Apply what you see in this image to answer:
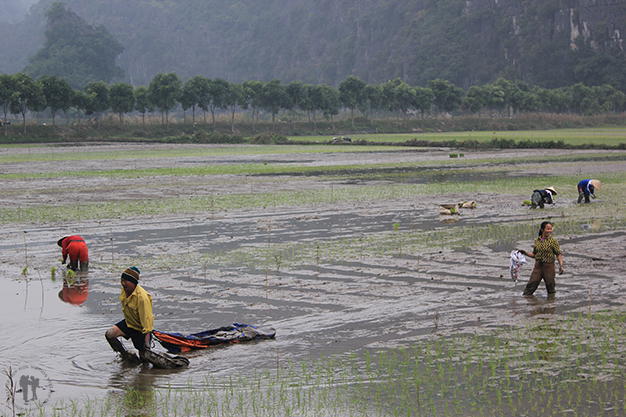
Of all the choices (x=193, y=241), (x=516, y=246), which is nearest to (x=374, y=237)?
(x=516, y=246)

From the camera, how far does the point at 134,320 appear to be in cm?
902

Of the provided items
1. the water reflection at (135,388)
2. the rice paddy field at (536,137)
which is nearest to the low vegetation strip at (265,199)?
the water reflection at (135,388)

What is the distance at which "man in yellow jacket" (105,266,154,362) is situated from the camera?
29.2ft

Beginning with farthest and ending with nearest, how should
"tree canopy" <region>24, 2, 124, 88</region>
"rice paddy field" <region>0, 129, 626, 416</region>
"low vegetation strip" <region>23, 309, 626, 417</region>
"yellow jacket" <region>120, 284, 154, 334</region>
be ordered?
"tree canopy" <region>24, 2, 124, 88</region>
"yellow jacket" <region>120, 284, 154, 334</region>
"rice paddy field" <region>0, 129, 626, 416</region>
"low vegetation strip" <region>23, 309, 626, 417</region>

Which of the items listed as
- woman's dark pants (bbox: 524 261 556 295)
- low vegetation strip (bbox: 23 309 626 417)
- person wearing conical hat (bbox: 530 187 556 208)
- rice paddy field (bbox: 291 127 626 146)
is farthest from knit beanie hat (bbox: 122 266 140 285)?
rice paddy field (bbox: 291 127 626 146)

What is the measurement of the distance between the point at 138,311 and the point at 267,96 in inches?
3860

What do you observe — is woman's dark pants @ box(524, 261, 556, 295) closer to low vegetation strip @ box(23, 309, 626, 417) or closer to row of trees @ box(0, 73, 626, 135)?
low vegetation strip @ box(23, 309, 626, 417)

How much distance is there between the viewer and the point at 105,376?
8.64 meters

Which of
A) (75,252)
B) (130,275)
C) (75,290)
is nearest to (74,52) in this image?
(75,252)

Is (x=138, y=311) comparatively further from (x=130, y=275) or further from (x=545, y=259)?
(x=545, y=259)

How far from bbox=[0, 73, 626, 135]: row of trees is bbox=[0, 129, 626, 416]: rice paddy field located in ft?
210

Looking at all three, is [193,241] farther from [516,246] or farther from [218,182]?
[218,182]

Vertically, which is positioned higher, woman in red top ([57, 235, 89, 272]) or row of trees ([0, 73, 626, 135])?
row of trees ([0, 73, 626, 135])

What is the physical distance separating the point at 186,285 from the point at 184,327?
2.74 m
